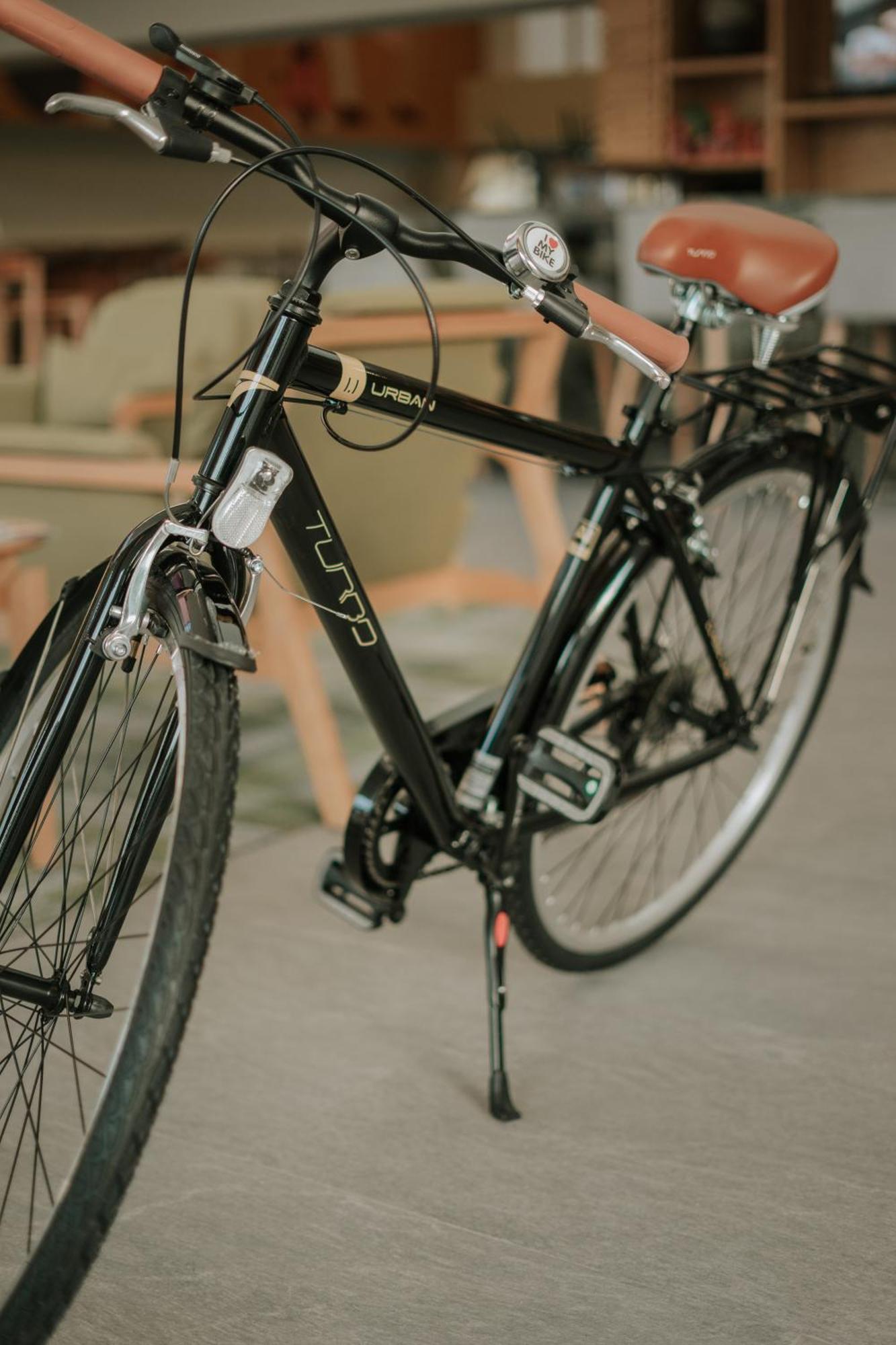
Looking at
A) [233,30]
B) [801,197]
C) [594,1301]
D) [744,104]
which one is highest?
[233,30]

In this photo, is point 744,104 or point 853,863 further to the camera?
point 744,104

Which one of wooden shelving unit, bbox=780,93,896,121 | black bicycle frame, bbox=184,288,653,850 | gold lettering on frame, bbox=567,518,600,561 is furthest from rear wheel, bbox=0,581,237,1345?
wooden shelving unit, bbox=780,93,896,121

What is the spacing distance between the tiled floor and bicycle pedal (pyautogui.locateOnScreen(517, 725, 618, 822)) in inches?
11.4

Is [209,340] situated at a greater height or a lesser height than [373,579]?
greater

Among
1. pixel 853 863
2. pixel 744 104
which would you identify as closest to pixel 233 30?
pixel 744 104

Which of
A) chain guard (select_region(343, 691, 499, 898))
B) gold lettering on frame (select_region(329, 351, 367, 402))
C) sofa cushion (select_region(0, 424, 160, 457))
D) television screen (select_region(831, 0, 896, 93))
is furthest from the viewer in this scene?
television screen (select_region(831, 0, 896, 93))

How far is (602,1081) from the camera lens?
1577mm

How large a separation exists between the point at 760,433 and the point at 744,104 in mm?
5729

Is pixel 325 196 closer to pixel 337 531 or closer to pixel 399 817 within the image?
pixel 337 531

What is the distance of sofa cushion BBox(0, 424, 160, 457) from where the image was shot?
2525 mm

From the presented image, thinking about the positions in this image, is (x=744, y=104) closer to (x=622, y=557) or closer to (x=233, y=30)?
(x=233, y=30)

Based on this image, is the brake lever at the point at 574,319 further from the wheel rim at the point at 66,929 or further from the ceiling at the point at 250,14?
the ceiling at the point at 250,14

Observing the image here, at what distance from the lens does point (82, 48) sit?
0.99 m

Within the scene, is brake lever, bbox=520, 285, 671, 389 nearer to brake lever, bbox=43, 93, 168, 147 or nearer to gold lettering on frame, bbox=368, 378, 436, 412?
gold lettering on frame, bbox=368, 378, 436, 412
